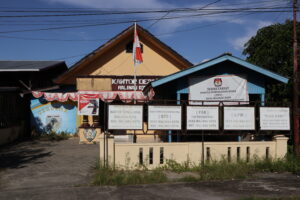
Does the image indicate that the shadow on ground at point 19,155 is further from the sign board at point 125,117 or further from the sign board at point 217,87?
the sign board at point 217,87

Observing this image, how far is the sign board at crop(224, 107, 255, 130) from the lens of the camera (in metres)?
8.16

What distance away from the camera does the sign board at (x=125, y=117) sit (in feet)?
25.2

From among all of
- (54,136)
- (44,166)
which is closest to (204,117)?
(44,166)

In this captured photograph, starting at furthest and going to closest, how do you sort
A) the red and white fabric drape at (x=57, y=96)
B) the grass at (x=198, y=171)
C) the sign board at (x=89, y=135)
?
1. the red and white fabric drape at (x=57, y=96)
2. the sign board at (x=89, y=135)
3. the grass at (x=198, y=171)

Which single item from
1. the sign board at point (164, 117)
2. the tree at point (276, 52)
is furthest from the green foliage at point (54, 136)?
the tree at point (276, 52)

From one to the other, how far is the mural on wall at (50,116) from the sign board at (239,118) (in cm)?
1084

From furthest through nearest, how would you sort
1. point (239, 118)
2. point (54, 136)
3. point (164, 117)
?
point (54, 136)
point (239, 118)
point (164, 117)

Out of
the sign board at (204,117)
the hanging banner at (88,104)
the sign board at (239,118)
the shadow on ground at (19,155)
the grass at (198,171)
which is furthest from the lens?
the hanging banner at (88,104)

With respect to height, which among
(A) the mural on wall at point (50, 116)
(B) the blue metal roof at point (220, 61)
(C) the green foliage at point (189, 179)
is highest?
(B) the blue metal roof at point (220, 61)

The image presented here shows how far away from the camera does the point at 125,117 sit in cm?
774

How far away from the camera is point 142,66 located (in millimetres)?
16609

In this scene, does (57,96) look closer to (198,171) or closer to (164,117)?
(164,117)

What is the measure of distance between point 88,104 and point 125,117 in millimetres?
7067

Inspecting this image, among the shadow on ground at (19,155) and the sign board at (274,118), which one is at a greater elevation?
the sign board at (274,118)
